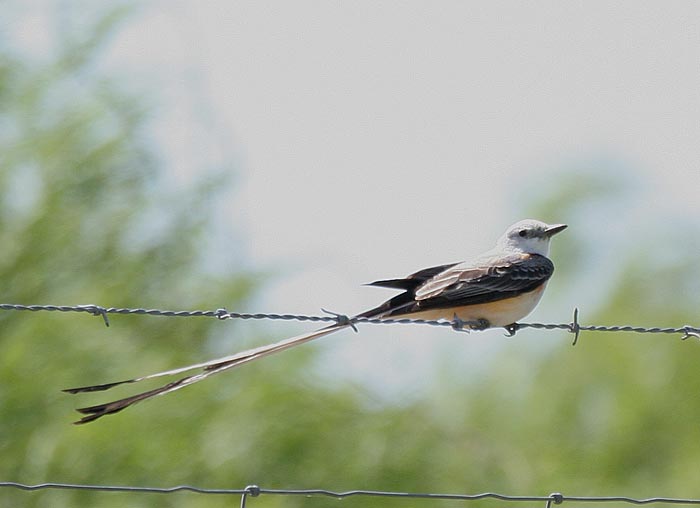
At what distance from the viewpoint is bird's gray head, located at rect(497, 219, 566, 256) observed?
6.68 metres

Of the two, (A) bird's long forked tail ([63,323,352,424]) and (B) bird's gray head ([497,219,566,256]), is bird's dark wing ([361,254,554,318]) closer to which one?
(B) bird's gray head ([497,219,566,256])

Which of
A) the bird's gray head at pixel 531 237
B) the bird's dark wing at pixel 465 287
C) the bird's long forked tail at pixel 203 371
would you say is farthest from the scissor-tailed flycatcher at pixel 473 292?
the bird's long forked tail at pixel 203 371

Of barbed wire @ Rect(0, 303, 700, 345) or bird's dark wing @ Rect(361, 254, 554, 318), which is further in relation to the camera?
bird's dark wing @ Rect(361, 254, 554, 318)

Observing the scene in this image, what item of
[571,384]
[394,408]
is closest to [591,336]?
[571,384]

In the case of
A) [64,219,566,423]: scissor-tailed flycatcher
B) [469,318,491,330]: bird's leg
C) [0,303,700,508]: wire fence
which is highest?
[64,219,566,423]: scissor-tailed flycatcher

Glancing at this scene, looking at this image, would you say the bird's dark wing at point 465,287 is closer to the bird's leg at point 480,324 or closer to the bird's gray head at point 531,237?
the bird's leg at point 480,324

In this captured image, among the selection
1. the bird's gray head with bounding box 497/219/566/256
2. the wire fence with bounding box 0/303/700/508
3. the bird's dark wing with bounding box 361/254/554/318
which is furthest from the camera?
the bird's gray head with bounding box 497/219/566/256

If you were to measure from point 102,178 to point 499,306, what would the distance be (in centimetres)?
609

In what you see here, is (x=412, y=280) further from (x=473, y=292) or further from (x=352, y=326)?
(x=352, y=326)

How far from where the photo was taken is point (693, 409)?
53.9ft

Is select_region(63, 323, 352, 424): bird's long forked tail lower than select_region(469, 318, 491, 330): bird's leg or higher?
lower

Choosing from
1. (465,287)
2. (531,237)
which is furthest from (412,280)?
(531,237)

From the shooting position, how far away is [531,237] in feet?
22.0

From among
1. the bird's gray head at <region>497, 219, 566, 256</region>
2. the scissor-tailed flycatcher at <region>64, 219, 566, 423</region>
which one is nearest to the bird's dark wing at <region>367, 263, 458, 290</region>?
the scissor-tailed flycatcher at <region>64, 219, 566, 423</region>
